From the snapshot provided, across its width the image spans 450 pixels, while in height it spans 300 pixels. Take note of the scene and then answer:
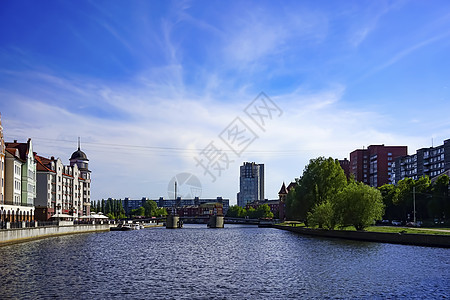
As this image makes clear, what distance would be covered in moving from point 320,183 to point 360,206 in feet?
115

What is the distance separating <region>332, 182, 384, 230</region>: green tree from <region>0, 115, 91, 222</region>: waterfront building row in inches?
2765

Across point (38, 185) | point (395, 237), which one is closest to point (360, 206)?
point (395, 237)

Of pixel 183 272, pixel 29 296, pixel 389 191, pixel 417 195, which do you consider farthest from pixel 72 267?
pixel 389 191

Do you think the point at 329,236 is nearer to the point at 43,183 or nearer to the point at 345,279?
the point at 345,279

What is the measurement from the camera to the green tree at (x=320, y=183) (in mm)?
136250

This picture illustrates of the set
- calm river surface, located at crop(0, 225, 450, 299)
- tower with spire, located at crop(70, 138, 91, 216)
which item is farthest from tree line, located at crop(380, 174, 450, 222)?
tower with spire, located at crop(70, 138, 91, 216)

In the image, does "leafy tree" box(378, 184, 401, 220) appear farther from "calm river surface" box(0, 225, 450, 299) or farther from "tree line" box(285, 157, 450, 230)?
"calm river surface" box(0, 225, 450, 299)

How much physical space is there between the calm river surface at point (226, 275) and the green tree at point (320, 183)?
216 ft

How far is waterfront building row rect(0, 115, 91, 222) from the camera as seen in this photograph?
10988 centimetres

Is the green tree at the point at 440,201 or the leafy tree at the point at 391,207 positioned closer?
the green tree at the point at 440,201

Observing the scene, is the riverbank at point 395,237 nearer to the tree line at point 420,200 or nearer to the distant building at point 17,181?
the tree line at point 420,200

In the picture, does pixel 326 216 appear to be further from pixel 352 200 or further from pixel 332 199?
pixel 352 200

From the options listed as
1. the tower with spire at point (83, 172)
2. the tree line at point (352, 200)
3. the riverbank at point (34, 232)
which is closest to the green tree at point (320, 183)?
the tree line at point (352, 200)

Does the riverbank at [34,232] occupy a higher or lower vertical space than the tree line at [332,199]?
lower
